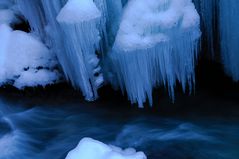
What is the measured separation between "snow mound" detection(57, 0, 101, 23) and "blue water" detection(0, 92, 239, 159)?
5.73 feet

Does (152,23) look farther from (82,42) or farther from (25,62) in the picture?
(25,62)

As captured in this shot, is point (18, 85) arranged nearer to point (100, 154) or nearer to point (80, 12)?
point (80, 12)

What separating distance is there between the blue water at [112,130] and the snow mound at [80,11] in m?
1.75

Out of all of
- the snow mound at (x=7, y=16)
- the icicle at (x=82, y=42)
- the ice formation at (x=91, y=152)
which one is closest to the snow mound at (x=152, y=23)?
the icicle at (x=82, y=42)

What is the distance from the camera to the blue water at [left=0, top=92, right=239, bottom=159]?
5.35 metres

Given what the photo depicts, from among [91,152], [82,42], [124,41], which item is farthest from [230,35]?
[91,152]

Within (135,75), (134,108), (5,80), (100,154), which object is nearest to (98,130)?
(134,108)

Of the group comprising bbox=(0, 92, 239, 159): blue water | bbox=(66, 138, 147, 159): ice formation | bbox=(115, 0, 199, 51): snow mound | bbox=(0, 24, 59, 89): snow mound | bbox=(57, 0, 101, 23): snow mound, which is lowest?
bbox=(0, 92, 239, 159): blue water

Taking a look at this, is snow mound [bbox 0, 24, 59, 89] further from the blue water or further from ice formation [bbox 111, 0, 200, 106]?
ice formation [bbox 111, 0, 200, 106]

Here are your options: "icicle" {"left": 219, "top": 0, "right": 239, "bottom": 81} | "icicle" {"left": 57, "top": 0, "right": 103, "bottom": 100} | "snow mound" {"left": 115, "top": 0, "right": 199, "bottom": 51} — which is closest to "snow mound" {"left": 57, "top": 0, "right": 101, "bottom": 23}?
"icicle" {"left": 57, "top": 0, "right": 103, "bottom": 100}

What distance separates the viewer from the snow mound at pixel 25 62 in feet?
22.2

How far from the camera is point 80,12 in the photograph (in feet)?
17.2

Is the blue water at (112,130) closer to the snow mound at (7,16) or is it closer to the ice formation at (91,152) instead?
the ice formation at (91,152)

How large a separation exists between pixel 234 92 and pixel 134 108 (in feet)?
5.59
